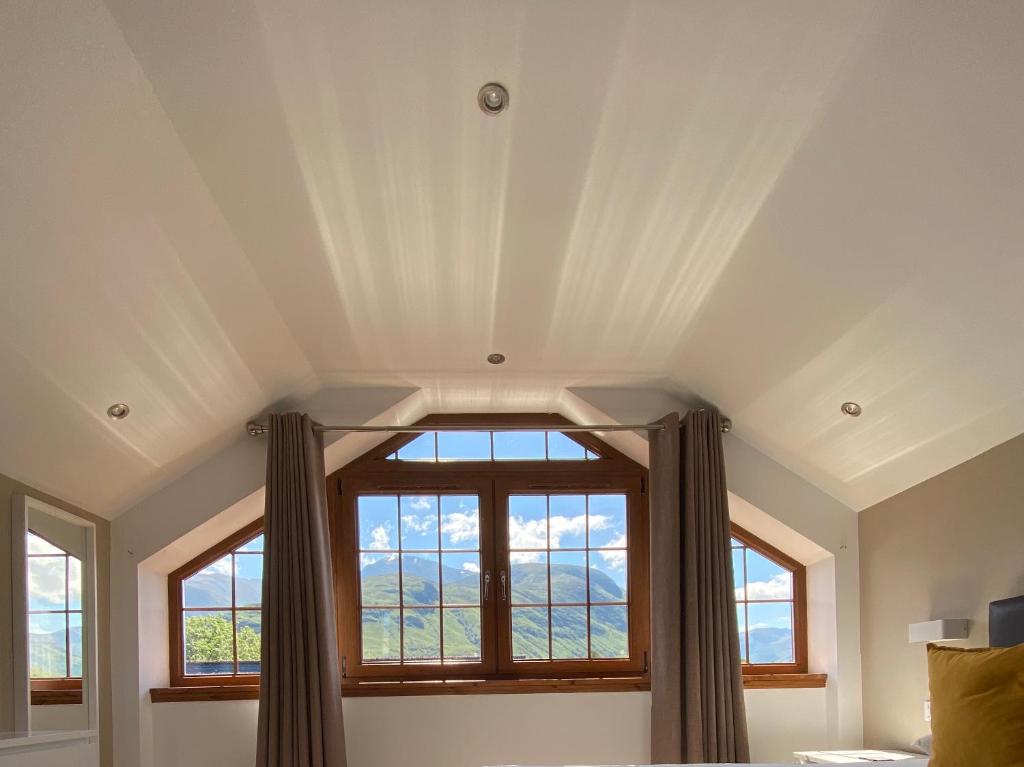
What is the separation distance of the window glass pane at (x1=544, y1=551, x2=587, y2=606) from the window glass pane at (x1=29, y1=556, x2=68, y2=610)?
256cm

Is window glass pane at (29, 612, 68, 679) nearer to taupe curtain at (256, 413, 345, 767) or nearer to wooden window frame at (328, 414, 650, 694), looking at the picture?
taupe curtain at (256, 413, 345, 767)

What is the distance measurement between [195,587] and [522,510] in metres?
1.86

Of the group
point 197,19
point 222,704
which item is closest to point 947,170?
point 197,19

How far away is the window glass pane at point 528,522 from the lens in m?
5.90

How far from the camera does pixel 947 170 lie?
2.84 meters

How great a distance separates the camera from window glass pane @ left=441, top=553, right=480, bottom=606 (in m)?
5.83

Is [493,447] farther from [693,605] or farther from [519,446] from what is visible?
[693,605]

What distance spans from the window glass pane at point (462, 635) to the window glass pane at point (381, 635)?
27 centimetres

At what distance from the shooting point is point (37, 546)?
13.9ft

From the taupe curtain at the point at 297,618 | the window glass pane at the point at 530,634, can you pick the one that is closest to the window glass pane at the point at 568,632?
the window glass pane at the point at 530,634

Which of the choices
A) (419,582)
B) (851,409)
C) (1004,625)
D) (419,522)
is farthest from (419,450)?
(1004,625)

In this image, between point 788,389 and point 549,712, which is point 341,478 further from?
point 788,389

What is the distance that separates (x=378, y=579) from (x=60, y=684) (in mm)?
1849

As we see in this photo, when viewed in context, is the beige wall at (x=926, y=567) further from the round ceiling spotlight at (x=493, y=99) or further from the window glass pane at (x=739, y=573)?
the round ceiling spotlight at (x=493, y=99)
